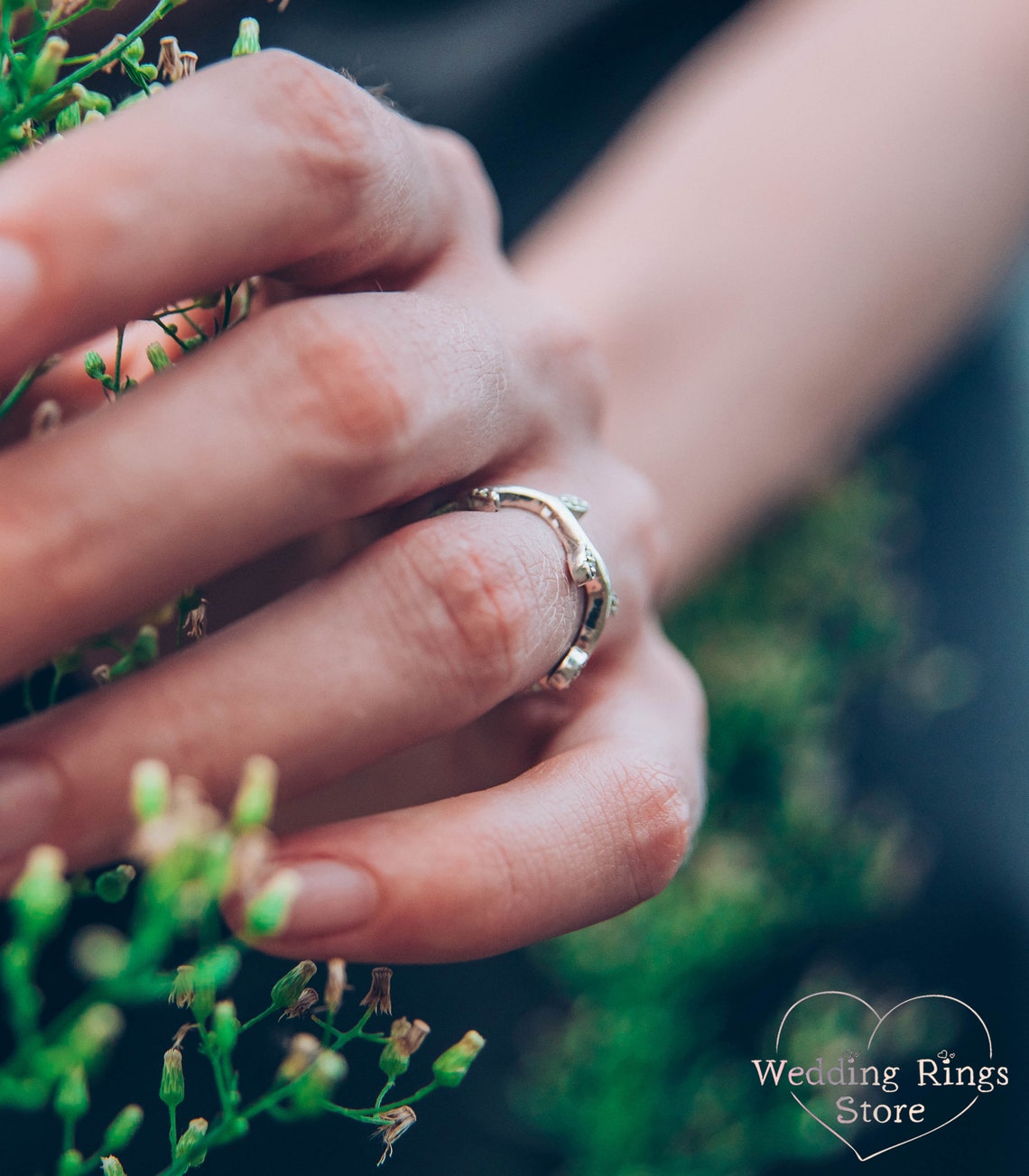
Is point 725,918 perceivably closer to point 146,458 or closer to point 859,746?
point 859,746

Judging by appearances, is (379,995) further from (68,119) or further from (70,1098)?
(68,119)

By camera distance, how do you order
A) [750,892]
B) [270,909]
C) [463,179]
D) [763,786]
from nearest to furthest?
[270,909]
[463,179]
[750,892]
[763,786]

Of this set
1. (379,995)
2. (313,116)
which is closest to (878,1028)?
(379,995)

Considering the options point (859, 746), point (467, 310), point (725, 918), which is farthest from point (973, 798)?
point (467, 310)

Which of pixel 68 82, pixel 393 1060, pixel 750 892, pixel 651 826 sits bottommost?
pixel 750 892

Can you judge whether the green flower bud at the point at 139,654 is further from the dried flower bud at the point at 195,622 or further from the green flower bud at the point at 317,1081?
the green flower bud at the point at 317,1081

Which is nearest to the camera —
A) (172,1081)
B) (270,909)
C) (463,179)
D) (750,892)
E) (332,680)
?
(270,909)
